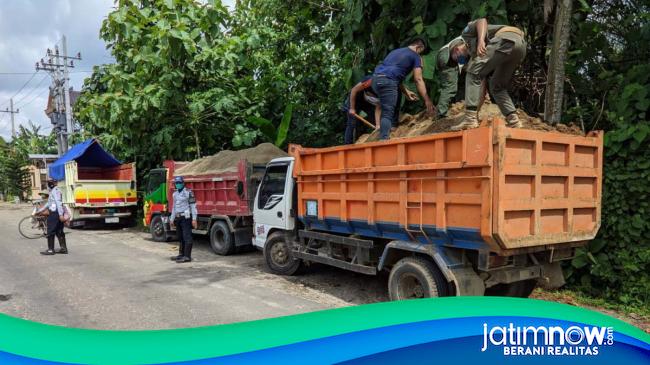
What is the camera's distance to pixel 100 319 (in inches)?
214

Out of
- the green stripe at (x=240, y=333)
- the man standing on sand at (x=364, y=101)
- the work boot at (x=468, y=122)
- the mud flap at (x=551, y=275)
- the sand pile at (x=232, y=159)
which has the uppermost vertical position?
the man standing on sand at (x=364, y=101)

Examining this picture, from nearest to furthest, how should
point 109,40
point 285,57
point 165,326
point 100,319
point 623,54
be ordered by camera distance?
point 165,326 < point 100,319 < point 623,54 < point 109,40 < point 285,57

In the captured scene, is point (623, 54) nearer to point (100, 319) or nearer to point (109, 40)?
point (100, 319)

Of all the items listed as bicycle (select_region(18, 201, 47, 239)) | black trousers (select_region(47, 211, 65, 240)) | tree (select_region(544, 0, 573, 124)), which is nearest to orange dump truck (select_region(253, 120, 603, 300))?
tree (select_region(544, 0, 573, 124))

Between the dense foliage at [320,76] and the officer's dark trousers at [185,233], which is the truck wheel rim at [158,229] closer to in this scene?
the dense foliage at [320,76]

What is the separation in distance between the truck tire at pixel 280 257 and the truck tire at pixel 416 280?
8.37 ft

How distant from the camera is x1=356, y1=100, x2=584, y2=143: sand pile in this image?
584 centimetres

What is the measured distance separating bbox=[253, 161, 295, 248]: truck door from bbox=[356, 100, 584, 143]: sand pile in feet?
5.02

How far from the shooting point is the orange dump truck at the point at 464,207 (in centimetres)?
449

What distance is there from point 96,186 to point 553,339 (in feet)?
55.2

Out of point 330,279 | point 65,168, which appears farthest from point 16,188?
point 330,279

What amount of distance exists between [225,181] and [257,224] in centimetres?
200

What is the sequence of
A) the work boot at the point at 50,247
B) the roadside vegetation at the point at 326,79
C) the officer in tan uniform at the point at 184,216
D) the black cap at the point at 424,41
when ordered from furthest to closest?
1. the work boot at the point at 50,247
2. the officer in tan uniform at the point at 184,216
3. the black cap at the point at 424,41
4. the roadside vegetation at the point at 326,79

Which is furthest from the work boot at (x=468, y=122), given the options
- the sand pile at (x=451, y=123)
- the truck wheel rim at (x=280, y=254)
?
the truck wheel rim at (x=280, y=254)
